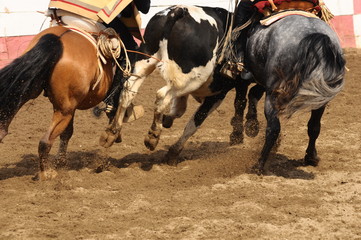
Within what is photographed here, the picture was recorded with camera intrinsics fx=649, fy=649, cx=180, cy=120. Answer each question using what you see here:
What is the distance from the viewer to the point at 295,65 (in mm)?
5633

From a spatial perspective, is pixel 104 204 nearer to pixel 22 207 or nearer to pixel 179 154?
pixel 22 207

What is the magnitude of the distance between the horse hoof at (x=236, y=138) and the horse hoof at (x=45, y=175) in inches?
88.5

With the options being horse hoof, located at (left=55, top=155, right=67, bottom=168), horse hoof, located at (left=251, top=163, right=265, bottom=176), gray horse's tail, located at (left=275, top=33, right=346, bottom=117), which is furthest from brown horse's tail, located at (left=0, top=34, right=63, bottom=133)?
horse hoof, located at (left=251, top=163, right=265, bottom=176)

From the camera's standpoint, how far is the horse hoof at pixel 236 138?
7.38 meters

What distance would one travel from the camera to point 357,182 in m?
5.90

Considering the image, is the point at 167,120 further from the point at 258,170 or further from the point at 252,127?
the point at 258,170

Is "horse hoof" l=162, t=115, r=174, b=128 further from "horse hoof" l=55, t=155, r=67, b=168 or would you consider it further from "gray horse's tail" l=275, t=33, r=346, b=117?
"gray horse's tail" l=275, t=33, r=346, b=117

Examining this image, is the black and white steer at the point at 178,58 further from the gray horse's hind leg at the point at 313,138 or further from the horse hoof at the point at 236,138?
the gray horse's hind leg at the point at 313,138

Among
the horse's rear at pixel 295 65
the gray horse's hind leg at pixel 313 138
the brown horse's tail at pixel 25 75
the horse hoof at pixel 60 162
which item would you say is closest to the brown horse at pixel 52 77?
the brown horse's tail at pixel 25 75

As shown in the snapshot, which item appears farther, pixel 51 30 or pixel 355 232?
pixel 51 30

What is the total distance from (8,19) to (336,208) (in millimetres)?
Result: 6503

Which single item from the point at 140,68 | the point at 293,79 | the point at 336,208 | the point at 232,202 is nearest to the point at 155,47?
the point at 140,68

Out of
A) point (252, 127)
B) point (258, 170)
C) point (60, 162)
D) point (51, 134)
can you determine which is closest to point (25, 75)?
point (51, 134)

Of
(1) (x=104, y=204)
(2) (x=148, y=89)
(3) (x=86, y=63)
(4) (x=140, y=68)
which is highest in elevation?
(3) (x=86, y=63)
